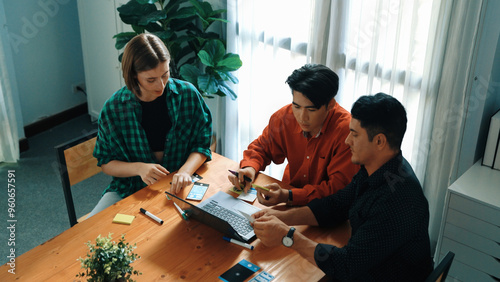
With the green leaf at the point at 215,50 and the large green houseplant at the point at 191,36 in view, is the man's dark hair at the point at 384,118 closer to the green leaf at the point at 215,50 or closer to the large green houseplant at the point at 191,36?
the large green houseplant at the point at 191,36

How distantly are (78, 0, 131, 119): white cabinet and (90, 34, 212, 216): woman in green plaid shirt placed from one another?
175cm

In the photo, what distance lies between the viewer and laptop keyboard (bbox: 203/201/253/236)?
75.3 inches

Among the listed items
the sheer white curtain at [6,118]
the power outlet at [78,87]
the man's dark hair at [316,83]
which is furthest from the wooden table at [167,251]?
the power outlet at [78,87]

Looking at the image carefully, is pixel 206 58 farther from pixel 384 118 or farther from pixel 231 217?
pixel 384 118

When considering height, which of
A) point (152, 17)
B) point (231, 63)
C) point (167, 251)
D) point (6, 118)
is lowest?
point (6, 118)

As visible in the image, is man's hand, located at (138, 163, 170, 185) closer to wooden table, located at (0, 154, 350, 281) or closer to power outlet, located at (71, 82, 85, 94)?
wooden table, located at (0, 154, 350, 281)

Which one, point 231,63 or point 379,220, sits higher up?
point 231,63

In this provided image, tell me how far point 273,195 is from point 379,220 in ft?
1.80

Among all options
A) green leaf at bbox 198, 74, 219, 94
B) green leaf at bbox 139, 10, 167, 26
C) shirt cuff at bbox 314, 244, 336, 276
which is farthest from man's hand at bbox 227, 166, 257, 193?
green leaf at bbox 139, 10, 167, 26

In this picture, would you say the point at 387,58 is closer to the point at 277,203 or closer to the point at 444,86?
the point at 444,86

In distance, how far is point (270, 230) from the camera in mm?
1785

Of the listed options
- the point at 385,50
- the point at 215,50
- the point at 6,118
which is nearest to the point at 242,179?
the point at 385,50

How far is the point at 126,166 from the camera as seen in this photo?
2.34 meters

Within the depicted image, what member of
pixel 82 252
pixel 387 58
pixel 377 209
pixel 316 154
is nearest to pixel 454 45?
pixel 387 58
